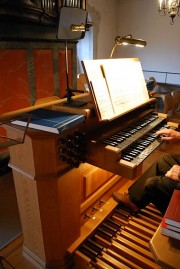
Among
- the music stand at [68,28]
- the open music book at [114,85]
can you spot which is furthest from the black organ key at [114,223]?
the music stand at [68,28]

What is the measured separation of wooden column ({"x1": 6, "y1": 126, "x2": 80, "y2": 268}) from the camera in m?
1.29

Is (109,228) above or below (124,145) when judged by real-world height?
below

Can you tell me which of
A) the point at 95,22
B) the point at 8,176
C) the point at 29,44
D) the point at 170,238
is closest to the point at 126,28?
the point at 95,22

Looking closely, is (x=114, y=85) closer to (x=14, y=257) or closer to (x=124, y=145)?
(x=124, y=145)

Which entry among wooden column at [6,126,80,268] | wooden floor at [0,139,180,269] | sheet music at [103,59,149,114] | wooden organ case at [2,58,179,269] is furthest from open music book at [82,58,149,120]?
wooden floor at [0,139,180,269]

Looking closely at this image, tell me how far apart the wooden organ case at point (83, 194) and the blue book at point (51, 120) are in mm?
44

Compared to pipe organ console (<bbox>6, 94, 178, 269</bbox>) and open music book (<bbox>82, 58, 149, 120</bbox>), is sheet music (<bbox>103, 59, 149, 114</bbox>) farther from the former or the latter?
pipe organ console (<bbox>6, 94, 178, 269</bbox>)

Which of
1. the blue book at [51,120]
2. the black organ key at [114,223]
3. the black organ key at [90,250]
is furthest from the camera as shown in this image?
the black organ key at [114,223]

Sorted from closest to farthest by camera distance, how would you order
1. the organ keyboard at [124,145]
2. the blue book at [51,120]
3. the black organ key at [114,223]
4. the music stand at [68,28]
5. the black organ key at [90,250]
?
the blue book at [51,120] → the organ keyboard at [124,145] → the music stand at [68,28] → the black organ key at [90,250] → the black organ key at [114,223]

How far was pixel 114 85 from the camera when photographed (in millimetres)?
1665

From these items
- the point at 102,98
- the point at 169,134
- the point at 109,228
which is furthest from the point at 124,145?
the point at 109,228

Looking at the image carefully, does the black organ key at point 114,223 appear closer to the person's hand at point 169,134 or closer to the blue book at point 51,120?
the person's hand at point 169,134

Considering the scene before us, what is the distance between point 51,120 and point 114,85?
0.63 meters

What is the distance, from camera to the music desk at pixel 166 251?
0.83 m
